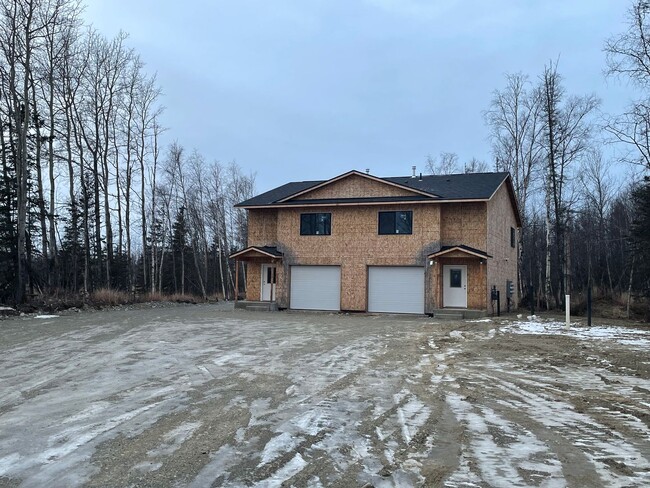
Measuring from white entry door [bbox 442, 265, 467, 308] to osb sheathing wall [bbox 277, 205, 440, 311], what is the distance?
52.4 inches

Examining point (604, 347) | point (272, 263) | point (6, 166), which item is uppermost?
point (6, 166)

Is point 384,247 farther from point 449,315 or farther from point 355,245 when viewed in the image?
point 449,315

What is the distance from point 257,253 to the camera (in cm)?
2462

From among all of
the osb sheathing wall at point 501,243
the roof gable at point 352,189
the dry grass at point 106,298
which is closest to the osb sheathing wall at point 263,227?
the roof gable at point 352,189

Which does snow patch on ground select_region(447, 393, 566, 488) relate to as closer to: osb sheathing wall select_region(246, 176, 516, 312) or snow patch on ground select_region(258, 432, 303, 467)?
snow patch on ground select_region(258, 432, 303, 467)

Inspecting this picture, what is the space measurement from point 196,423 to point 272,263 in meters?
20.3

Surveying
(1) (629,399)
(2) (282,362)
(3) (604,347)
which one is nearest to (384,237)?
(3) (604,347)

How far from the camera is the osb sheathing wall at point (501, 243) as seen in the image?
22.8 meters

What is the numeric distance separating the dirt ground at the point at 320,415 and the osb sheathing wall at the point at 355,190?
42.9 feet

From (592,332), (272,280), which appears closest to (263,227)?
(272,280)

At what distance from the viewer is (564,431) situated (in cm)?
502

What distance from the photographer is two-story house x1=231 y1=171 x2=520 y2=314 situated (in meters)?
22.2

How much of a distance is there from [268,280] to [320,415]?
20.4m

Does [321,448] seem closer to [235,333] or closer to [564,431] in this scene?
[564,431]
